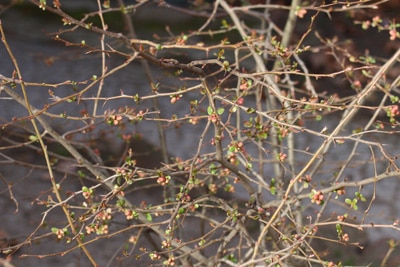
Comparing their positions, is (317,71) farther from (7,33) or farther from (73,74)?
(7,33)

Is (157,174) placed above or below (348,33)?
above

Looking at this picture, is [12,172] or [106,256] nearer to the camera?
[106,256]

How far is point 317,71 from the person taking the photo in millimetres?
9055

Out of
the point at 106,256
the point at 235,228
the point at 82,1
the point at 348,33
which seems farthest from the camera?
the point at 82,1

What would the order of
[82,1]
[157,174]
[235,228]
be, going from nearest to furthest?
[157,174] < [235,228] < [82,1]

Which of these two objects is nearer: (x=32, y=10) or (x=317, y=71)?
(x=317, y=71)

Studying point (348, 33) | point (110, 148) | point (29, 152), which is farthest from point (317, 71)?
point (29, 152)

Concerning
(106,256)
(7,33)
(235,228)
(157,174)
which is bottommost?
(106,256)

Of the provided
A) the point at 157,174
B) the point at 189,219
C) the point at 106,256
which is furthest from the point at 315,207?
the point at 157,174

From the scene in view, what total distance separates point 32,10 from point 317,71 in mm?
4500

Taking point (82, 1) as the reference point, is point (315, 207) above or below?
below

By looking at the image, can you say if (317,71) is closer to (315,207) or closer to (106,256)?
(315,207)

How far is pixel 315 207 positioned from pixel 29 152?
2.76m

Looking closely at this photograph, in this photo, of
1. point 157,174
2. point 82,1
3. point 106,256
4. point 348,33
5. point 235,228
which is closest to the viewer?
point 157,174
